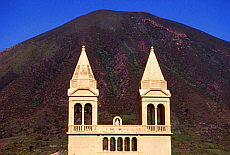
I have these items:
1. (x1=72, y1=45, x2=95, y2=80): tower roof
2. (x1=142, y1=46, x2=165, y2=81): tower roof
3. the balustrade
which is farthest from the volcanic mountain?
(x1=142, y1=46, x2=165, y2=81): tower roof

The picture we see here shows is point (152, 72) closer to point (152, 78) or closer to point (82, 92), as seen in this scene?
point (152, 78)

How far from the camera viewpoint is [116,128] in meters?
37.4

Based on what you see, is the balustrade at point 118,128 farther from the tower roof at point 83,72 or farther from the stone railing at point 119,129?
the tower roof at point 83,72

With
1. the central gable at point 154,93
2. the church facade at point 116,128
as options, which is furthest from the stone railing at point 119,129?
the central gable at point 154,93

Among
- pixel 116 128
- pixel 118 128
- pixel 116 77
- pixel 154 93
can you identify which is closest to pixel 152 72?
pixel 154 93

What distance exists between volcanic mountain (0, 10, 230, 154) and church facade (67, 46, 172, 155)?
117 ft

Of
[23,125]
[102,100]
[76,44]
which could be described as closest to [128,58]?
[76,44]

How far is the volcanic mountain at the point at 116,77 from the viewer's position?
86.9m

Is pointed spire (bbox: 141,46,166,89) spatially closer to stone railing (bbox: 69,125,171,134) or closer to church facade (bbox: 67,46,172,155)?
church facade (bbox: 67,46,172,155)

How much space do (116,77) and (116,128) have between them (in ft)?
268

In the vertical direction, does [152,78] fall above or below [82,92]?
above

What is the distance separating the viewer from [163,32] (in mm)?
162250

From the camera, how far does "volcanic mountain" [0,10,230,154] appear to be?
86875 millimetres

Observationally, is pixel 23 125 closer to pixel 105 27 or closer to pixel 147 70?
pixel 147 70
